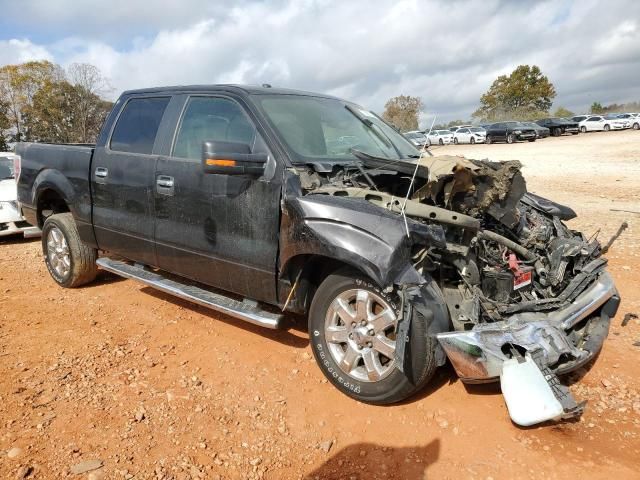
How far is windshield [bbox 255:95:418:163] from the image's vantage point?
3656 mm

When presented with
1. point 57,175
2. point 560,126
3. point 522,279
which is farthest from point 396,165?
point 560,126

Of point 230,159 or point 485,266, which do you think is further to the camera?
point 485,266

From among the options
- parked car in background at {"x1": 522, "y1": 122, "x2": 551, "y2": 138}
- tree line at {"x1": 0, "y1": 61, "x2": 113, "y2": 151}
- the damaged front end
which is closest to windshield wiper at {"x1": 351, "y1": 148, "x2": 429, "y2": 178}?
the damaged front end

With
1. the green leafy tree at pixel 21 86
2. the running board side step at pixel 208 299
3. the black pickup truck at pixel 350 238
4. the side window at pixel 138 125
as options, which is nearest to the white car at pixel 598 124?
the green leafy tree at pixel 21 86

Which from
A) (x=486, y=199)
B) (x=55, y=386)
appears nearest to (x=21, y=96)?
(x=55, y=386)

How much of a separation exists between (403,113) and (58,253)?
4.06m

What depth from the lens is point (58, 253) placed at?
5.52 metres

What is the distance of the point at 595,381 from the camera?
11.2 ft

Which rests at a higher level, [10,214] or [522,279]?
[522,279]

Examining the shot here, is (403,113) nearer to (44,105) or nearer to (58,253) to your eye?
(58,253)

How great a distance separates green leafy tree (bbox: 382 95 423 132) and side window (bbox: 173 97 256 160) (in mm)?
1671

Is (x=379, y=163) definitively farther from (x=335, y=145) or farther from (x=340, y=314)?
(x=340, y=314)

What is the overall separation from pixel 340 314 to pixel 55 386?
6.79 feet

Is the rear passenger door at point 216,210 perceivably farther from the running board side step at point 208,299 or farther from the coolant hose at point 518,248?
the coolant hose at point 518,248
